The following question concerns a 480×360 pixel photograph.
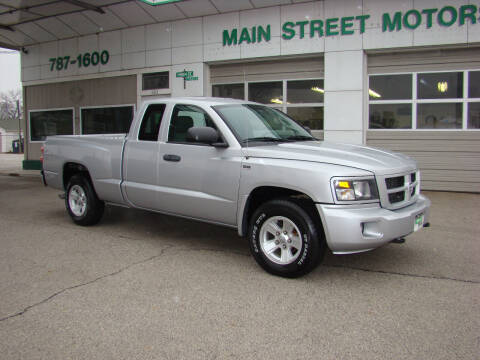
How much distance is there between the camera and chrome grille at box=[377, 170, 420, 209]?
4.32 m

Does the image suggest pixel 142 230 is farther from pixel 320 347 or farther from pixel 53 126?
pixel 53 126

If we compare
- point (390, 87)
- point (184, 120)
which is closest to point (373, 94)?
point (390, 87)

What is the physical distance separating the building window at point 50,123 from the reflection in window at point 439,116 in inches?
479

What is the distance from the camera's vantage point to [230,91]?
528 inches

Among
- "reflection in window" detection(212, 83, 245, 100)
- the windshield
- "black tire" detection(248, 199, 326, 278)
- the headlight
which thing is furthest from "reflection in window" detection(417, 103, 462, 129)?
"black tire" detection(248, 199, 326, 278)

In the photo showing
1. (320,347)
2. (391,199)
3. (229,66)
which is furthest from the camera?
(229,66)

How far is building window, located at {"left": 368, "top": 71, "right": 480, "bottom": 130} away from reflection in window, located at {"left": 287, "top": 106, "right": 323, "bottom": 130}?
1339mm

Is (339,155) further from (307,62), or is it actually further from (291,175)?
(307,62)

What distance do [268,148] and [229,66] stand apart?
896cm

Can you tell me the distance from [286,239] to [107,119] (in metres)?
12.5

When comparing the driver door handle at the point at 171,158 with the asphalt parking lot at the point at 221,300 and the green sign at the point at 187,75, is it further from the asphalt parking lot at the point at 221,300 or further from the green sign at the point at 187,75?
the green sign at the point at 187,75

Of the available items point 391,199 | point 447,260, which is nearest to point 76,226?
point 391,199

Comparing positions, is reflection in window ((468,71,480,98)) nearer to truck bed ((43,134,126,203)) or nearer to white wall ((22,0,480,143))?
white wall ((22,0,480,143))

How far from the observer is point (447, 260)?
525 centimetres
